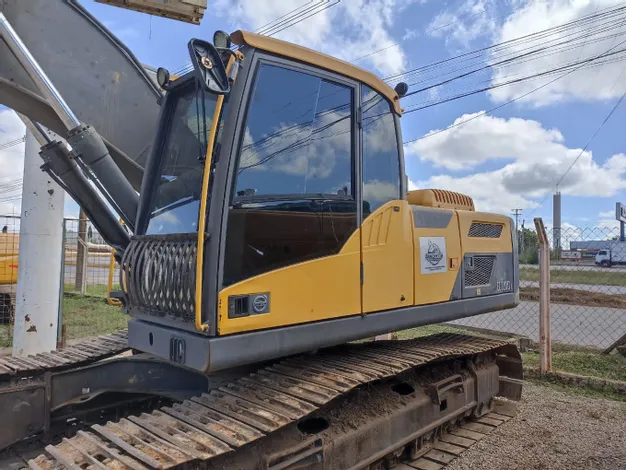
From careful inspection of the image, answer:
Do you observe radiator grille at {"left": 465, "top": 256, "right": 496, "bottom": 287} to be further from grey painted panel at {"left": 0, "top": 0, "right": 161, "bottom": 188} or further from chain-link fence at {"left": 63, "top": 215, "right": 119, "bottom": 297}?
chain-link fence at {"left": 63, "top": 215, "right": 119, "bottom": 297}

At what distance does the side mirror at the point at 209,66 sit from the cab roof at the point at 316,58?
14.7 inches

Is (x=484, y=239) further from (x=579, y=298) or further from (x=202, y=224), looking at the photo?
(x=579, y=298)

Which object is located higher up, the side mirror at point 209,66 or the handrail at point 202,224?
the side mirror at point 209,66

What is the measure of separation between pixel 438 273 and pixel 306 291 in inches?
58.0

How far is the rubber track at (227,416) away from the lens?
2.36 metres

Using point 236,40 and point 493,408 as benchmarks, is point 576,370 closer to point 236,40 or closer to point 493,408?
point 493,408

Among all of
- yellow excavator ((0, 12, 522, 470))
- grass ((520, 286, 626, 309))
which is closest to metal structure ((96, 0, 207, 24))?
yellow excavator ((0, 12, 522, 470))

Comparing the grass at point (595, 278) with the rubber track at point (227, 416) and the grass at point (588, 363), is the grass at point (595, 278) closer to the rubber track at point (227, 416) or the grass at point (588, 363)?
the grass at point (588, 363)

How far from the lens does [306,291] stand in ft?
10.3

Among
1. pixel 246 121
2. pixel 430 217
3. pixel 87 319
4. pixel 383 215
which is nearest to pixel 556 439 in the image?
pixel 430 217

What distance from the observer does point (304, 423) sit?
3281 mm

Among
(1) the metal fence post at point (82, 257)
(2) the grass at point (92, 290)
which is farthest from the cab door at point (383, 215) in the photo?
(2) the grass at point (92, 290)

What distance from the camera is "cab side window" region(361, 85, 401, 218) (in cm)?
364

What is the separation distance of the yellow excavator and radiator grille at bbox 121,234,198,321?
12 mm
